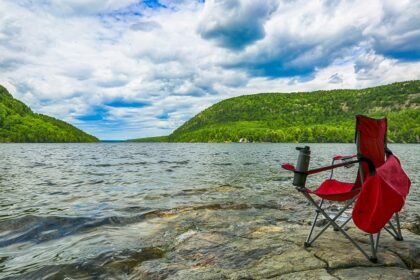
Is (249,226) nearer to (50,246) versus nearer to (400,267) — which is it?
(400,267)

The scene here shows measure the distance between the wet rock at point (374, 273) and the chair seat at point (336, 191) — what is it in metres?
1.38

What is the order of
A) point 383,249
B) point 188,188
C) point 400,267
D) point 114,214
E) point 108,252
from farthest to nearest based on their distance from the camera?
point 188,188, point 114,214, point 108,252, point 383,249, point 400,267

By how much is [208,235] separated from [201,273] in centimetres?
230

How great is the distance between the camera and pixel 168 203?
13.2 meters

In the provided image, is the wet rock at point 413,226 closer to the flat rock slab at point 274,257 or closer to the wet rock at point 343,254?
the flat rock slab at point 274,257

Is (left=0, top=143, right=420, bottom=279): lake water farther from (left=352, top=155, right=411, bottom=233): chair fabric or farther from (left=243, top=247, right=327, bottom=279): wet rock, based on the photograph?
(left=352, top=155, right=411, bottom=233): chair fabric

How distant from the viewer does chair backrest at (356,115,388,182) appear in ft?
19.1

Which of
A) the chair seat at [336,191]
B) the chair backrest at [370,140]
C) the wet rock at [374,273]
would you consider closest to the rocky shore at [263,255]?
the wet rock at [374,273]

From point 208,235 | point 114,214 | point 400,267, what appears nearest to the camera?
point 400,267

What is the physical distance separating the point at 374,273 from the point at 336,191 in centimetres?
→ 212

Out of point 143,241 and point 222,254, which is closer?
point 222,254

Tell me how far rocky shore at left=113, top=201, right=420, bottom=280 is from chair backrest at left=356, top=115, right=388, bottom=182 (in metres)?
1.50

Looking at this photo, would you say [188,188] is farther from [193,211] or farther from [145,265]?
[145,265]

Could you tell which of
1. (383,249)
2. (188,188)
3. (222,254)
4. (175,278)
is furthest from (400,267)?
(188,188)
